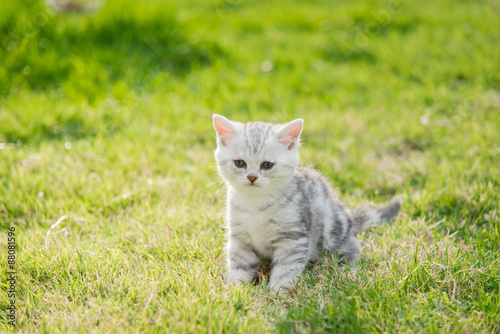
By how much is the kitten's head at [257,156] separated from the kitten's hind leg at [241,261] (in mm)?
357

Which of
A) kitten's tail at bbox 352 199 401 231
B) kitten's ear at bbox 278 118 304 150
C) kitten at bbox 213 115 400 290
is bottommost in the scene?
kitten's tail at bbox 352 199 401 231

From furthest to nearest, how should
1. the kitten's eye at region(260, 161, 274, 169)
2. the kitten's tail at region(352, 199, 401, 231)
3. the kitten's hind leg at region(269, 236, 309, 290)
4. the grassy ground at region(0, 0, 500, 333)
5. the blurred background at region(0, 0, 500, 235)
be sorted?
the blurred background at region(0, 0, 500, 235), the kitten's tail at region(352, 199, 401, 231), the kitten's eye at region(260, 161, 274, 169), the kitten's hind leg at region(269, 236, 309, 290), the grassy ground at region(0, 0, 500, 333)

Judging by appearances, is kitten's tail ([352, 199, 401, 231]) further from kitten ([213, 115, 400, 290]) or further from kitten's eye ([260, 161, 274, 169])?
kitten's eye ([260, 161, 274, 169])

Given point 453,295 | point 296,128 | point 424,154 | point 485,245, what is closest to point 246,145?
point 296,128

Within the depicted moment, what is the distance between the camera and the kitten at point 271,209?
267cm

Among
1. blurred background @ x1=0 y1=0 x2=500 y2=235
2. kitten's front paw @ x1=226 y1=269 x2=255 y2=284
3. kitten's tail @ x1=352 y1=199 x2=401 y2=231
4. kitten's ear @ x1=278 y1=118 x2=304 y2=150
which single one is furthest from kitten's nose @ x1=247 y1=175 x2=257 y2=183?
blurred background @ x1=0 y1=0 x2=500 y2=235

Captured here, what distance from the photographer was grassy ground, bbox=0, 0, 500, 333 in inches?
92.7

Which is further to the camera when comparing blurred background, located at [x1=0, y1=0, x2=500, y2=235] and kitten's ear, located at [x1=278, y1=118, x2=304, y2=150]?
blurred background, located at [x1=0, y1=0, x2=500, y2=235]

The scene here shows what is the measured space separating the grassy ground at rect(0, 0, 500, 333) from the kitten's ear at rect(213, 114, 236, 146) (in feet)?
2.39

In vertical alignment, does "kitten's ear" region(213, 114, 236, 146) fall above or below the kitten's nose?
above

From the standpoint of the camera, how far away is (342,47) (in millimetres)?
6504

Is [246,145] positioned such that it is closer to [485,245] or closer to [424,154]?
[485,245]

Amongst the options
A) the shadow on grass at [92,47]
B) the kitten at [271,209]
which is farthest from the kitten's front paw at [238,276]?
the shadow on grass at [92,47]

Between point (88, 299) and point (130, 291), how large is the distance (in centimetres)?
24
